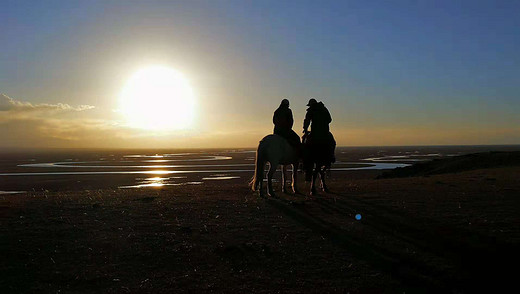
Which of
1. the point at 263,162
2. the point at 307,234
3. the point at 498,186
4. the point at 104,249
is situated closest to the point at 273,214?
the point at 307,234

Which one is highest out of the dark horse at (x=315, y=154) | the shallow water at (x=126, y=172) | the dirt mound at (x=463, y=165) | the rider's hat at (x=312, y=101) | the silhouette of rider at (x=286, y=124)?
the rider's hat at (x=312, y=101)

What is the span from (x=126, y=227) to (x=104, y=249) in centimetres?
137


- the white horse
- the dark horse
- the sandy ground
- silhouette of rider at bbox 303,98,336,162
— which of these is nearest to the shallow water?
the white horse

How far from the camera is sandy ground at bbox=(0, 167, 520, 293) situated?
5.30 m

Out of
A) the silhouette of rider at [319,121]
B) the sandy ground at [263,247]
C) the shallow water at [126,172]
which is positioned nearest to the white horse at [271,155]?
the silhouette of rider at [319,121]

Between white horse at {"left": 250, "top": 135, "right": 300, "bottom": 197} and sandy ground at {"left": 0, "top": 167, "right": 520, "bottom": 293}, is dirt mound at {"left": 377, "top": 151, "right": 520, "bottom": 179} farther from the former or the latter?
sandy ground at {"left": 0, "top": 167, "right": 520, "bottom": 293}

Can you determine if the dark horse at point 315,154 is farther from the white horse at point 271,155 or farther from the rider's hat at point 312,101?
the rider's hat at point 312,101

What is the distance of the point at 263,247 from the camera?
21.8 feet

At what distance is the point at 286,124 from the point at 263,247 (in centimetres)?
705

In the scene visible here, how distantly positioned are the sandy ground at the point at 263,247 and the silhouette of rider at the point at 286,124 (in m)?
3.05

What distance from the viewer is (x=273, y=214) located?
29.9ft

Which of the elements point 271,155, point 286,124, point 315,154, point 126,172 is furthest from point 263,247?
point 126,172

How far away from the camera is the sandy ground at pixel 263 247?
5.30 m

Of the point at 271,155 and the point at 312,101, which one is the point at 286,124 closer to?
the point at 312,101
